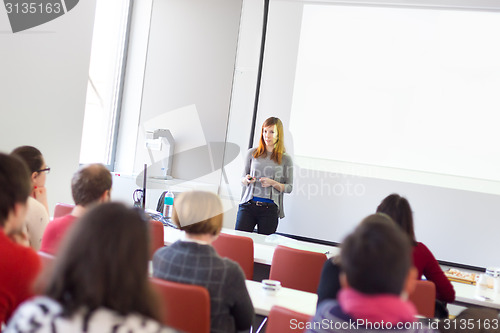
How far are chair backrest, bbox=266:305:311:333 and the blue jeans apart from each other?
2.99 metres

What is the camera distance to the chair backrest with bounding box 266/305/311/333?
6.24 ft

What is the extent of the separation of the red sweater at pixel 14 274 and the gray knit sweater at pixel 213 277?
27.3 inches

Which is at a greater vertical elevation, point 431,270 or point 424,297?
point 431,270

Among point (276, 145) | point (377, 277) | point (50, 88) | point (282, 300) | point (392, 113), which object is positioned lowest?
point (282, 300)

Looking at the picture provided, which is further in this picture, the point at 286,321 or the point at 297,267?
the point at 297,267

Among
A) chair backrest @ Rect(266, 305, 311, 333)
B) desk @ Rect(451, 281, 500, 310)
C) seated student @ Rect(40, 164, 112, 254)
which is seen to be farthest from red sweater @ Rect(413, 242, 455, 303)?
seated student @ Rect(40, 164, 112, 254)

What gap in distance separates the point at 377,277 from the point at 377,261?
0.14 ft

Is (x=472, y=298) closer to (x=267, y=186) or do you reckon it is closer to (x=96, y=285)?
(x=267, y=186)

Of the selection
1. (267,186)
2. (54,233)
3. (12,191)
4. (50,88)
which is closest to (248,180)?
(267,186)

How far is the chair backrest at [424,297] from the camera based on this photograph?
2811 mm

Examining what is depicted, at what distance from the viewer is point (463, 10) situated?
520cm

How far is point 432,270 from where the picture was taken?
10.1 ft

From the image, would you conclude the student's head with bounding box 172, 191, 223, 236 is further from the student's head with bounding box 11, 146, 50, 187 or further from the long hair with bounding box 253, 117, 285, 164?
the long hair with bounding box 253, 117, 285, 164

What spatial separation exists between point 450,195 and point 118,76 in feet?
13.8
